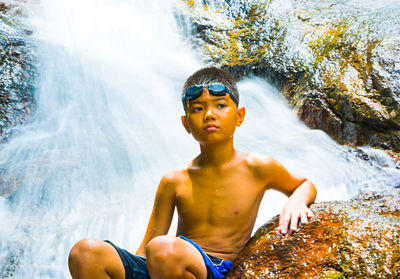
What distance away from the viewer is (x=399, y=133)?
15.7 feet

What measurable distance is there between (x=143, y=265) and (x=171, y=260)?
38 centimetres

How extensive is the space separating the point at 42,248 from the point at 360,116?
13.9 ft

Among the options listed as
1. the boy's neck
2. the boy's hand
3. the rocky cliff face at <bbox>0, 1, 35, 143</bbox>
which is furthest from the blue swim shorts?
the rocky cliff face at <bbox>0, 1, 35, 143</bbox>

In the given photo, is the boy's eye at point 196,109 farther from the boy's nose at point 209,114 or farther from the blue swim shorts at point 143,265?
the blue swim shorts at point 143,265

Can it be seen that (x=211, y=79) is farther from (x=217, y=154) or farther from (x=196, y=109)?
(x=217, y=154)

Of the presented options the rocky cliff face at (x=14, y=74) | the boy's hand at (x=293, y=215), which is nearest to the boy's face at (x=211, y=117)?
the boy's hand at (x=293, y=215)

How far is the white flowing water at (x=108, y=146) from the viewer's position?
384 centimetres

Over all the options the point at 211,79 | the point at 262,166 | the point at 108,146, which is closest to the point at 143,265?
the point at 262,166

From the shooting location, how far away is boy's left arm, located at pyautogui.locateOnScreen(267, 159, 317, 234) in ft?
6.17

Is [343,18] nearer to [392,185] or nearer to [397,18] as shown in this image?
[397,18]

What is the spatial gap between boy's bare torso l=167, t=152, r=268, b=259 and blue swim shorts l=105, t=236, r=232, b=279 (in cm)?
5

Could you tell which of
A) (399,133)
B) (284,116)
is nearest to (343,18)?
(284,116)

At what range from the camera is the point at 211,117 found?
78.6 inches

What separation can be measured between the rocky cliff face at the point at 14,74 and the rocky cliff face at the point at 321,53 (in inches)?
123
